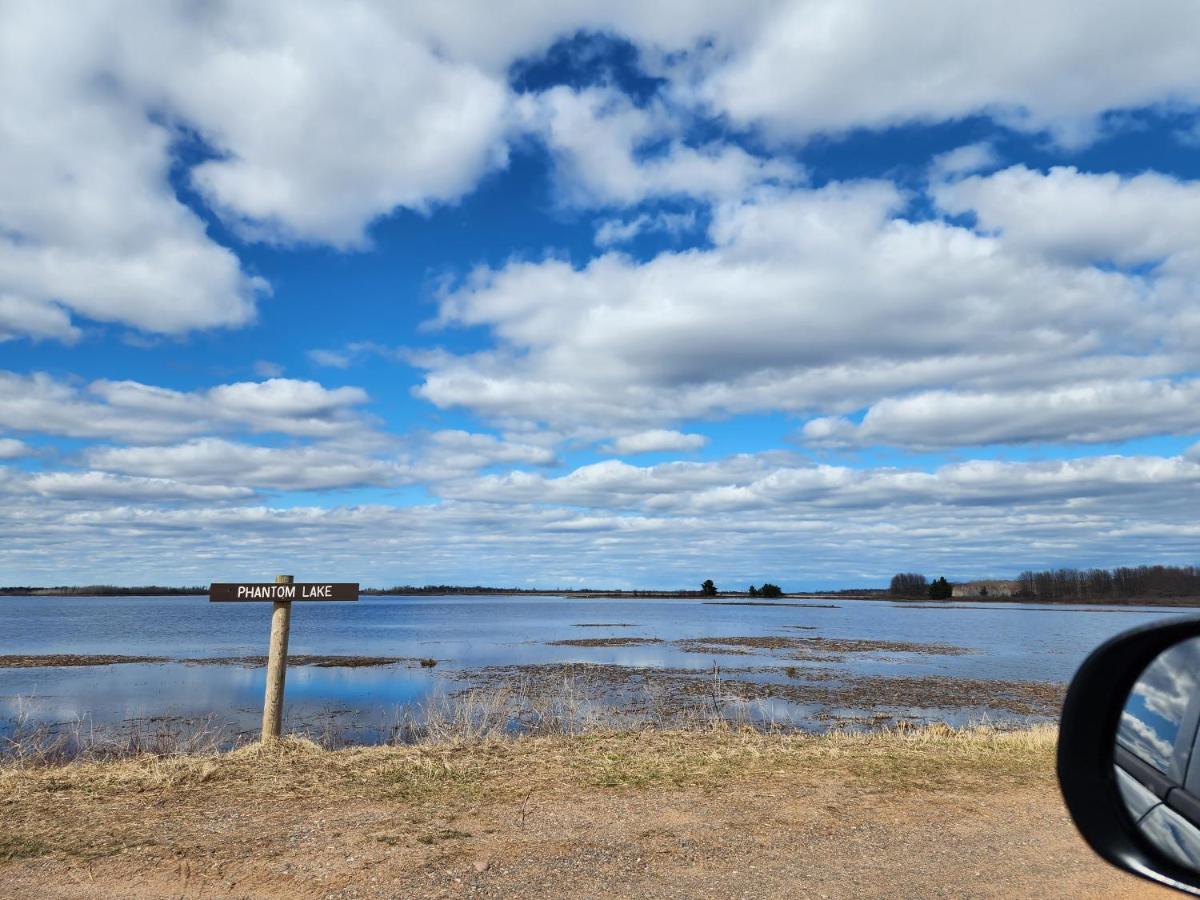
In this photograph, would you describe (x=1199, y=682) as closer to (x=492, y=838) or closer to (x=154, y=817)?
(x=492, y=838)

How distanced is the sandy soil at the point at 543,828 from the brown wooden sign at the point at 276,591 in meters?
2.02

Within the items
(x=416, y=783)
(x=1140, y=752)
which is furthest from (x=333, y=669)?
(x=1140, y=752)

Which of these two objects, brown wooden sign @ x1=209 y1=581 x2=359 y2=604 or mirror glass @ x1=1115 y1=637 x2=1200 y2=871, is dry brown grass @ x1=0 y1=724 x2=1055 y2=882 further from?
mirror glass @ x1=1115 y1=637 x2=1200 y2=871

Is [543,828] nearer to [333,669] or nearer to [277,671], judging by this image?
[277,671]

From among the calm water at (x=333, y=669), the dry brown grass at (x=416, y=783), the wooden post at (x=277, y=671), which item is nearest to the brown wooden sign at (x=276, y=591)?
the wooden post at (x=277, y=671)

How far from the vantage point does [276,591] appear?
11656 millimetres

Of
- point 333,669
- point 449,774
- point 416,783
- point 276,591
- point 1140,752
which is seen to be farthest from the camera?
point 333,669

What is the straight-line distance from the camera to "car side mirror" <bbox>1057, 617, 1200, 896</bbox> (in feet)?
7.41

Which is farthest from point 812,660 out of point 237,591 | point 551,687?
point 237,591

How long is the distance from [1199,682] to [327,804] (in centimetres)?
802

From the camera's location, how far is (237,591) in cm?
1177

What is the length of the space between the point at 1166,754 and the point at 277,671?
37.1 feet

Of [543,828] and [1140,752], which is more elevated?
[1140,752]

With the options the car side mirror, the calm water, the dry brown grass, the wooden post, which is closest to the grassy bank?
the dry brown grass
